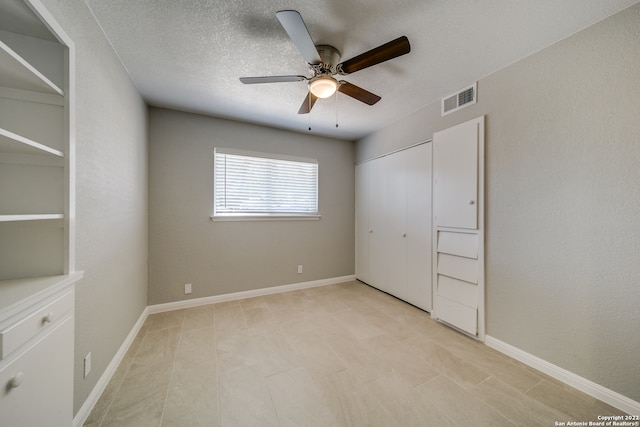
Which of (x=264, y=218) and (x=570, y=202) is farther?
(x=264, y=218)

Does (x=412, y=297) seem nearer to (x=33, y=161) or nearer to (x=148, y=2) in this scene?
(x=33, y=161)

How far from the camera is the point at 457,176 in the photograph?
7.76 ft

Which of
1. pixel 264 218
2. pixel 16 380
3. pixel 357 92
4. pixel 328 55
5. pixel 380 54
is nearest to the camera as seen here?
pixel 16 380

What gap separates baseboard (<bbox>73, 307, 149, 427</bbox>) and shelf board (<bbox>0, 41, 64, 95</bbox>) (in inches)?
67.7

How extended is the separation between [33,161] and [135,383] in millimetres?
1579

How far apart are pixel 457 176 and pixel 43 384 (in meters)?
3.13

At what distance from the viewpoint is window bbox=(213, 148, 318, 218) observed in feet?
10.3

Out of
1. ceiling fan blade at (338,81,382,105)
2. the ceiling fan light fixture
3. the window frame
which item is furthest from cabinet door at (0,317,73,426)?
ceiling fan blade at (338,81,382,105)

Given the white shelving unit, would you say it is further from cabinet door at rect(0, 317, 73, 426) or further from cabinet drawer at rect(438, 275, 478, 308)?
cabinet drawer at rect(438, 275, 478, 308)

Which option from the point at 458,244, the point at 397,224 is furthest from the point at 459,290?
the point at 397,224

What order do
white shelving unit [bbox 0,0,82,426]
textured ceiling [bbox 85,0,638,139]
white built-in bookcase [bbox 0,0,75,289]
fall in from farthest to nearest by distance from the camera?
textured ceiling [bbox 85,0,638,139], white built-in bookcase [bbox 0,0,75,289], white shelving unit [bbox 0,0,82,426]

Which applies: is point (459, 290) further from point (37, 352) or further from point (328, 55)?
point (37, 352)

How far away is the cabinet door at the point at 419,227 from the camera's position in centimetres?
275

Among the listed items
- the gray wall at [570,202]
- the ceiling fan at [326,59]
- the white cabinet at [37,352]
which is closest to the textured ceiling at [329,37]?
the ceiling fan at [326,59]
